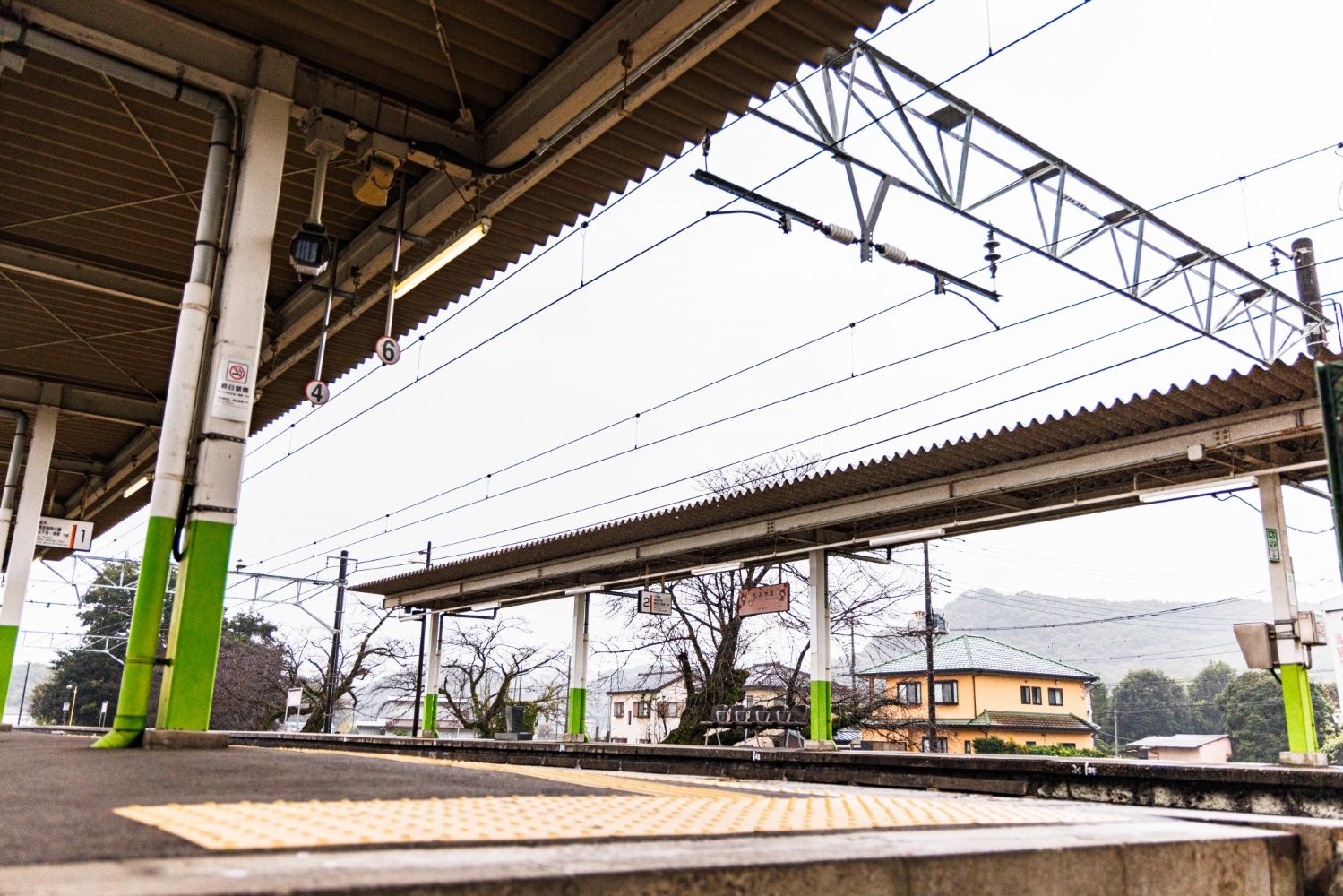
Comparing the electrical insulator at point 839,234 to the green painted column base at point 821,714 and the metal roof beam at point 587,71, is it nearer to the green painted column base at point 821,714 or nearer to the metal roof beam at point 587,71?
the metal roof beam at point 587,71

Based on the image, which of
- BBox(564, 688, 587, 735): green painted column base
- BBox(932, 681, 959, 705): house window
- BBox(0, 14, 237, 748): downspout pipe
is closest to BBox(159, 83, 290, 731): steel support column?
BBox(0, 14, 237, 748): downspout pipe

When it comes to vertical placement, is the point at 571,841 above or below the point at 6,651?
below

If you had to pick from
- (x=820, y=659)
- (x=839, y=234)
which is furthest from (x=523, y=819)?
(x=820, y=659)

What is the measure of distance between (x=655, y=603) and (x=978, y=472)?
26.8 feet

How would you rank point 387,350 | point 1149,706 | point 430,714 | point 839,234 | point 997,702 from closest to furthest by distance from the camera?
point 387,350 < point 839,234 < point 430,714 < point 997,702 < point 1149,706

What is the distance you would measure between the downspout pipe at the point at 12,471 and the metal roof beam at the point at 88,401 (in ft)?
1.19

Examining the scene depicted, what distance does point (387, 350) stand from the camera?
8.28m

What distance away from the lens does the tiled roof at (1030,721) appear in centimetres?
4072

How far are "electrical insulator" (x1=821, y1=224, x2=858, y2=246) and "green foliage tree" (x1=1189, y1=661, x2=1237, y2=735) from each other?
6404 centimetres

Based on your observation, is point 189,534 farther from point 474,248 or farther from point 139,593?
point 474,248

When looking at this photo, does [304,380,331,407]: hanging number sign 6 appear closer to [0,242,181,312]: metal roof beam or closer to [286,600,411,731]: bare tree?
[0,242,181,312]: metal roof beam

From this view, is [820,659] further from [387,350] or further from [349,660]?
[349,660]

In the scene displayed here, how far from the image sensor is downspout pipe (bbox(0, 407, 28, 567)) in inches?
535

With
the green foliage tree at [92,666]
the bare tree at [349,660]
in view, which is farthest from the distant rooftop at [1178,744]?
the green foliage tree at [92,666]
